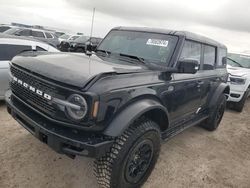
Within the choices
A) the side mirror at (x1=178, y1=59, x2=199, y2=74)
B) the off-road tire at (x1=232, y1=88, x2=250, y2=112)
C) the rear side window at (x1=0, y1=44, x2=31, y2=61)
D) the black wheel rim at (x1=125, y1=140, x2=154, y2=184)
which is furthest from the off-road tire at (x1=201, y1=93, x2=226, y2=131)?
the rear side window at (x1=0, y1=44, x2=31, y2=61)

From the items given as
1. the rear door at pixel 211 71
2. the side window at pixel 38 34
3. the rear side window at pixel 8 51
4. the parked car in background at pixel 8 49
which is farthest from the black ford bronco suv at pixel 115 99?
→ the side window at pixel 38 34

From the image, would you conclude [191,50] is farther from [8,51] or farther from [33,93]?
[8,51]

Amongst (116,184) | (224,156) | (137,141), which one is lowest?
(224,156)

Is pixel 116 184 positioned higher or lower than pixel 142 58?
lower

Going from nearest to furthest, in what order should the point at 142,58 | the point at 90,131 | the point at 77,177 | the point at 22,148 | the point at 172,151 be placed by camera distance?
the point at 90,131
the point at 77,177
the point at 142,58
the point at 22,148
the point at 172,151

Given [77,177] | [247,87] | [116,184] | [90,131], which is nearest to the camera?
[90,131]

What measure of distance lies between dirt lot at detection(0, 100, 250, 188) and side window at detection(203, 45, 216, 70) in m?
1.45

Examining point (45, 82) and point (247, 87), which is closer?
point (45, 82)

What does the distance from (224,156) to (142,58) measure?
236 cm

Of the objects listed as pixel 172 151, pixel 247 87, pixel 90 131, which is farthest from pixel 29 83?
pixel 247 87

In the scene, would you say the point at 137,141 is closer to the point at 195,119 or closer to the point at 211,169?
the point at 211,169

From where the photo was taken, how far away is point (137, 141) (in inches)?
119

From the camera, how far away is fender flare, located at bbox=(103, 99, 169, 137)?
2631mm

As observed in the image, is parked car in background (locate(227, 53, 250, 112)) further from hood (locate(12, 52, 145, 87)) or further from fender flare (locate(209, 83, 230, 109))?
hood (locate(12, 52, 145, 87))
